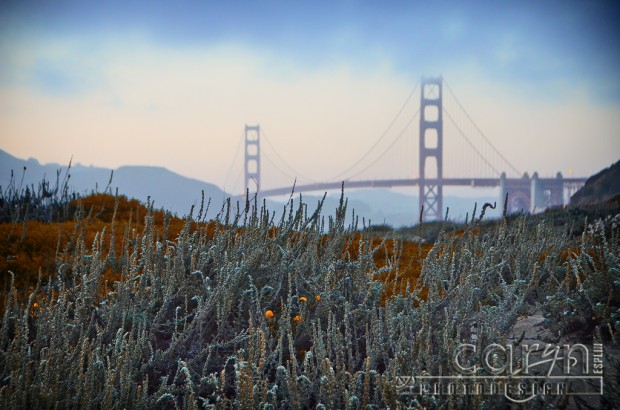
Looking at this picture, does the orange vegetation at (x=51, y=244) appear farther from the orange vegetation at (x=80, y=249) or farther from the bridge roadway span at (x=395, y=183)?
the bridge roadway span at (x=395, y=183)

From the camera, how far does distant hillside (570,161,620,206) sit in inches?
670

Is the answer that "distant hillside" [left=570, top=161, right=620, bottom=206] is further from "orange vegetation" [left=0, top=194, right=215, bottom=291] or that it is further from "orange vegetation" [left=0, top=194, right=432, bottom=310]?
"orange vegetation" [left=0, top=194, right=215, bottom=291]

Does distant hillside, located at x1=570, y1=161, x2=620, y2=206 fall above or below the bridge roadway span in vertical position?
below

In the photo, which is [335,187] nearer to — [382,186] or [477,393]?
[382,186]

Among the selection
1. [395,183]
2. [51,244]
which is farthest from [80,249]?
[395,183]

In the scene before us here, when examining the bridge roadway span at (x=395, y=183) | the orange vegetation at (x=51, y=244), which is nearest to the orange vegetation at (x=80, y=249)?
the orange vegetation at (x=51, y=244)

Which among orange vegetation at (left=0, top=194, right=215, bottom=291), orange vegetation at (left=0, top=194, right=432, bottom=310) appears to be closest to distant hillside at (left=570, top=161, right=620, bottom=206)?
orange vegetation at (left=0, top=194, right=432, bottom=310)

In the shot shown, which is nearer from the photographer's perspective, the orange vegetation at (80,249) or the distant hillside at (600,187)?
the orange vegetation at (80,249)

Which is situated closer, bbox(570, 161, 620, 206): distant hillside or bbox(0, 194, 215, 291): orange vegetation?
bbox(0, 194, 215, 291): orange vegetation


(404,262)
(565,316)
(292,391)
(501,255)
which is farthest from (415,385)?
(404,262)

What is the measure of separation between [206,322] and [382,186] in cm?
3341

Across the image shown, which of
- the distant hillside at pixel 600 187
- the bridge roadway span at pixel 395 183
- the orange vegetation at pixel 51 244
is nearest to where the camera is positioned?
the orange vegetation at pixel 51 244

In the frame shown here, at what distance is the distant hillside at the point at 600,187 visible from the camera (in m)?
17.0

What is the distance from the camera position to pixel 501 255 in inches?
214
